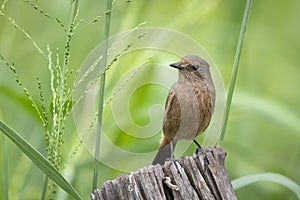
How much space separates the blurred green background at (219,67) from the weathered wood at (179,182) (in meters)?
0.89

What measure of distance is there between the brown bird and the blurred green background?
46 centimetres

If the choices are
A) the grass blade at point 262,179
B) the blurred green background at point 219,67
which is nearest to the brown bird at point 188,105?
the grass blade at point 262,179

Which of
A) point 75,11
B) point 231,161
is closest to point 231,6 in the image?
point 231,161

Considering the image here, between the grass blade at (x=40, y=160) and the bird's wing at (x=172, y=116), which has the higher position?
the bird's wing at (x=172, y=116)

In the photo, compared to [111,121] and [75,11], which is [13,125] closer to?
[111,121]

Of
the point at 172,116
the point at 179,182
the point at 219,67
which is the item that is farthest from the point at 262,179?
the point at 219,67

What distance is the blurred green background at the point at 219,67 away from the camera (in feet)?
11.6

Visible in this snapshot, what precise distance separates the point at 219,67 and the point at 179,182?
172 centimetres

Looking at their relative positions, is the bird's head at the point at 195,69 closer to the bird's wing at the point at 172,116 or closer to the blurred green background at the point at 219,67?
the bird's wing at the point at 172,116

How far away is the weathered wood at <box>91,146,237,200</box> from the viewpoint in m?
2.44

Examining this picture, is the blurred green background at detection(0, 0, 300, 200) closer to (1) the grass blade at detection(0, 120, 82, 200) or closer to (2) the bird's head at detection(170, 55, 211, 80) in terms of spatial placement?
(2) the bird's head at detection(170, 55, 211, 80)

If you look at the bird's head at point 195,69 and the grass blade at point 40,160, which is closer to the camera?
the grass blade at point 40,160

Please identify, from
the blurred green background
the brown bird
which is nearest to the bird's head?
the brown bird

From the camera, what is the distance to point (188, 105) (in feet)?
9.75
